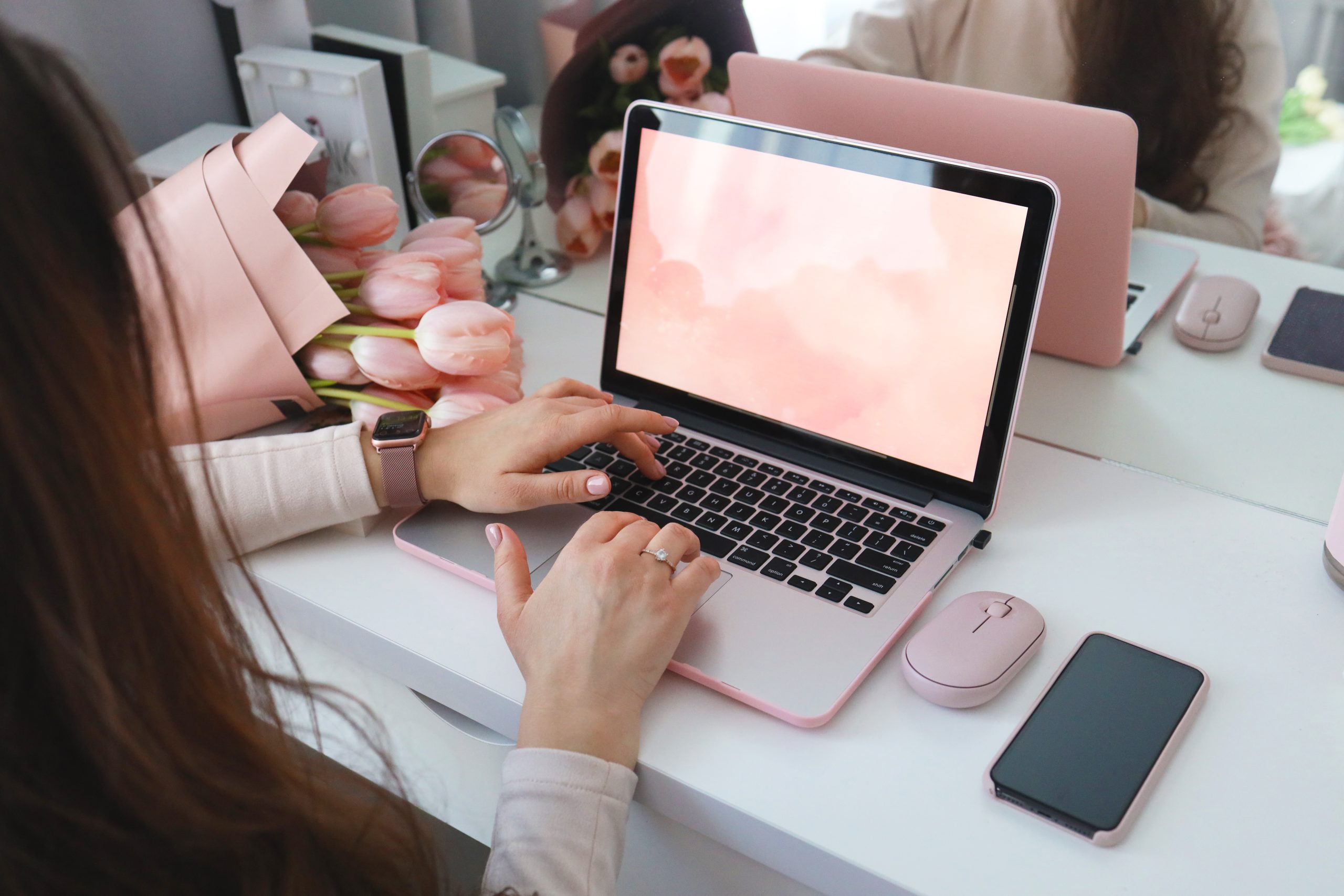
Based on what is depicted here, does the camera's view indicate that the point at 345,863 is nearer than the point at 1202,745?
Yes

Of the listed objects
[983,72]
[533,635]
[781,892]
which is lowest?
[781,892]

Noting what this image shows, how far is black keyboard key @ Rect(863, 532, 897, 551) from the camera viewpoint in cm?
72

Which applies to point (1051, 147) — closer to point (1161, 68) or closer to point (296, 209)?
point (1161, 68)

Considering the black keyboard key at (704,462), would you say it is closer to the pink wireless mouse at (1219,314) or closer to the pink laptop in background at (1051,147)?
the pink laptop in background at (1051,147)

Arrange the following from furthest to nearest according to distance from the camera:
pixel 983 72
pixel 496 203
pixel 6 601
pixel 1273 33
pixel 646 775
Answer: pixel 496 203 < pixel 983 72 < pixel 1273 33 < pixel 646 775 < pixel 6 601

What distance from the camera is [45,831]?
1.30ft

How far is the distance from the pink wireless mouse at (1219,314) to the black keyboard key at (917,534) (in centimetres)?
40

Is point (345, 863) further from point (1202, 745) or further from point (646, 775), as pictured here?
point (1202, 745)

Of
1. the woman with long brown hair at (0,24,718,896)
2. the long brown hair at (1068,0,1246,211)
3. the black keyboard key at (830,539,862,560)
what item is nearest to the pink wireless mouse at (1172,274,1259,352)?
the long brown hair at (1068,0,1246,211)

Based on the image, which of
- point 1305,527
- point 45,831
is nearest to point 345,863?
point 45,831

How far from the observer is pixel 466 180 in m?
1.09

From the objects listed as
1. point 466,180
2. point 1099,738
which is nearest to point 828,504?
point 1099,738

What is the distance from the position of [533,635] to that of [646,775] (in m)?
0.11

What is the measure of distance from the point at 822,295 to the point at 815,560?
8.5 inches
